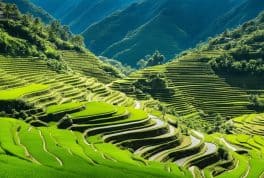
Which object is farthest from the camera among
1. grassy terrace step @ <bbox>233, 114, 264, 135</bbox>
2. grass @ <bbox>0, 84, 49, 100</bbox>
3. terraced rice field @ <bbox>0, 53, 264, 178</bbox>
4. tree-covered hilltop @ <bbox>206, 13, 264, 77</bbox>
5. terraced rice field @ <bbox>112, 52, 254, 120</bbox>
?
tree-covered hilltop @ <bbox>206, 13, 264, 77</bbox>

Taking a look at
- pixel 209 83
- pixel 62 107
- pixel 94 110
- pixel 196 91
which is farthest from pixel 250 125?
pixel 62 107

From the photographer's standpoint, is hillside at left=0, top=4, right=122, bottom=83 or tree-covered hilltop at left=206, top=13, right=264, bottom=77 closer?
hillside at left=0, top=4, right=122, bottom=83

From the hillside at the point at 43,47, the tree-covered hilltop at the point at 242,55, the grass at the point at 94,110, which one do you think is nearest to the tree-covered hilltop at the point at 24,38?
the hillside at the point at 43,47

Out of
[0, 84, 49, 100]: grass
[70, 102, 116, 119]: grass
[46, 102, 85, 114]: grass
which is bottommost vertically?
[70, 102, 116, 119]: grass

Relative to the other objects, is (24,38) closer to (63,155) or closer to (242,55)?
(242,55)

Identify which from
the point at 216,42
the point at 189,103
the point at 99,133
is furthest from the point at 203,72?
the point at 99,133

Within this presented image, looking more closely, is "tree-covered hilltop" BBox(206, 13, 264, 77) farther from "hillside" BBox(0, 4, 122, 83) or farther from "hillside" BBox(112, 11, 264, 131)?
"hillside" BBox(0, 4, 122, 83)

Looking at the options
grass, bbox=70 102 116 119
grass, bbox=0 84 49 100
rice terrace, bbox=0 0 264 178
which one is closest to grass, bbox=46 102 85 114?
rice terrace, bbox=0 0 264 178

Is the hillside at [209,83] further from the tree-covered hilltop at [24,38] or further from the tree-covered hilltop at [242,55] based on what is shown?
the tree-covered hilltop at [24,38]
